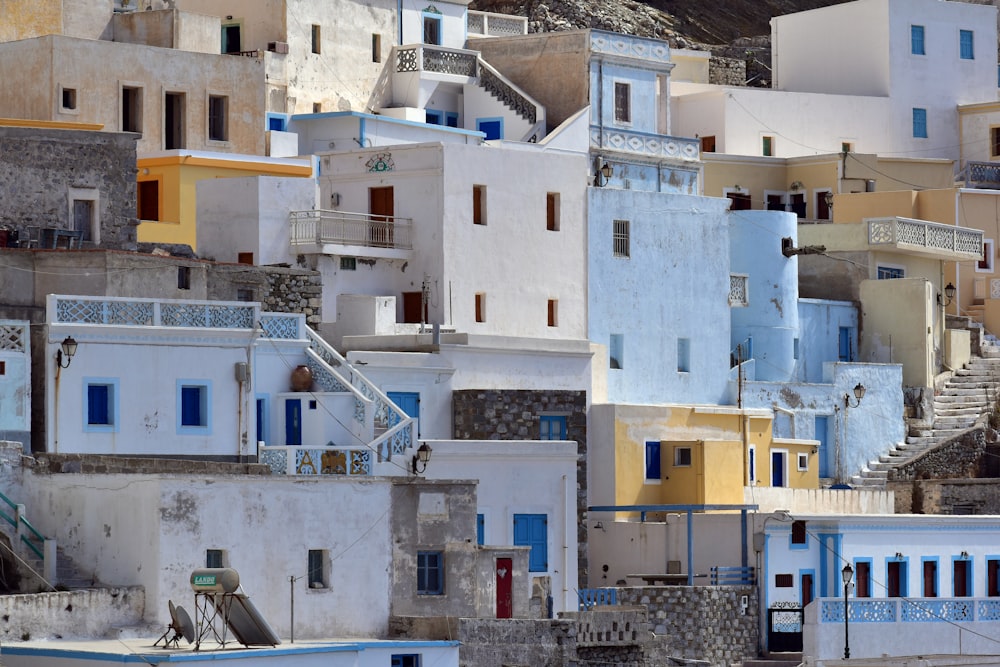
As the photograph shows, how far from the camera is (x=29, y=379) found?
38906mm

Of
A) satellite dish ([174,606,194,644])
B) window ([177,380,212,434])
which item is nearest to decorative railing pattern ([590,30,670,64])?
window ([177,380,212,434])

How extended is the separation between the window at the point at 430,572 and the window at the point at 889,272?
22.2m

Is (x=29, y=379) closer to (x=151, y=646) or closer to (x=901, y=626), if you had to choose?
(x=151, y=646)

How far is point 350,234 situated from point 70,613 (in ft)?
48.4

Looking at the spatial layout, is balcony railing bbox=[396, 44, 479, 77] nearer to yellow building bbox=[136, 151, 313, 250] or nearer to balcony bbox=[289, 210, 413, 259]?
yellow building bbox=[136, 151, 313, 250]

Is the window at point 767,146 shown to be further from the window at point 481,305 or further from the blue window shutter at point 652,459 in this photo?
the blue window shutter at point 652,459

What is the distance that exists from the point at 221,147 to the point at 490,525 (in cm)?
1375

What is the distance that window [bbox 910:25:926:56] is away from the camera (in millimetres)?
68438

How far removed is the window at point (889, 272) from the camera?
58906 mm

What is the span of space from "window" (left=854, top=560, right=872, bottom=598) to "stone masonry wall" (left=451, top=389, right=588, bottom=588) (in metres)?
5.31

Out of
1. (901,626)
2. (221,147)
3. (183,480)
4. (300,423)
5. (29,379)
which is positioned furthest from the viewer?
(221,147)

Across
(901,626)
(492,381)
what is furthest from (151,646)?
(901,626)

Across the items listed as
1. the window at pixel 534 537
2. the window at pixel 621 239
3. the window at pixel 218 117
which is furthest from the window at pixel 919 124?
the window at pixel 534 537

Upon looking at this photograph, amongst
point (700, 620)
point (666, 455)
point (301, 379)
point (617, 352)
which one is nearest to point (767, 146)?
point (617, 352)
